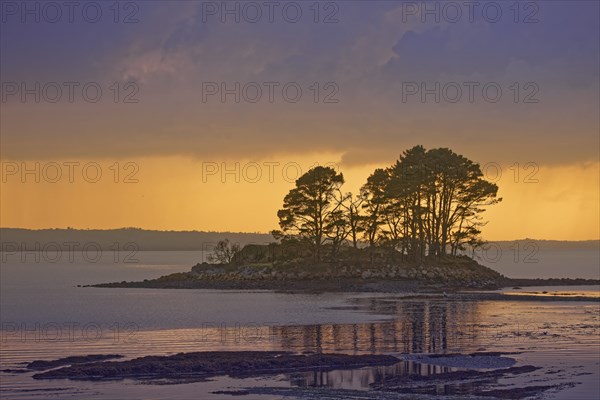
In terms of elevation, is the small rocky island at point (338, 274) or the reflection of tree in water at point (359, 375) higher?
the small rocky island at point (338, 274)

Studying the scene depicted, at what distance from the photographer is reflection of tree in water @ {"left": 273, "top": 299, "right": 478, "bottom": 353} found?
44.8 metres

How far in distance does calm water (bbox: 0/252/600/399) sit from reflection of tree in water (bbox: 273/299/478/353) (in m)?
0.06

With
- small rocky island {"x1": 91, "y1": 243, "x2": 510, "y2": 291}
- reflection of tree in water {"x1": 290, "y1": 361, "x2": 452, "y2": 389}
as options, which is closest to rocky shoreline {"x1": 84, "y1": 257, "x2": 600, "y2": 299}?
small rocky island {"x1": 91, "y1": 243, "x2": 510, "y2": 291}

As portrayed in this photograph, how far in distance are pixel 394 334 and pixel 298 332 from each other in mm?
5740

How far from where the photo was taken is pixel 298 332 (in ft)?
173

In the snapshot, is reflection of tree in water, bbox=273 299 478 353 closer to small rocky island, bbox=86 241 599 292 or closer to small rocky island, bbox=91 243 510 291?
small rocky island, bbox=86 241 599 292

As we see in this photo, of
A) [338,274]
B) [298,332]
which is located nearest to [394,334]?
[298,332]

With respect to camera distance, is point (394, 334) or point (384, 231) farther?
point (384, 231)

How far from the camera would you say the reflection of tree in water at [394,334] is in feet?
147

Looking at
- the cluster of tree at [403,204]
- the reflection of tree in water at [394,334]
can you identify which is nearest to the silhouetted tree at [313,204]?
the cluster of tree at [403,204]

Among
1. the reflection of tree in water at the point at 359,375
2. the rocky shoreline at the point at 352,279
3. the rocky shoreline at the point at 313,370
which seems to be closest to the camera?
the rocky shoreline at the point at 313,370

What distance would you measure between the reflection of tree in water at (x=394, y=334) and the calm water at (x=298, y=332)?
0.20ft

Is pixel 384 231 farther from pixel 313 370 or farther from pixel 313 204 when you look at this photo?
pixel 313 370

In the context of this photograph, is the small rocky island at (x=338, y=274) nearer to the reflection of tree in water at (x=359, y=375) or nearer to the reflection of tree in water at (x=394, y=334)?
the reflection of tree in water at (x=394, y=334)
